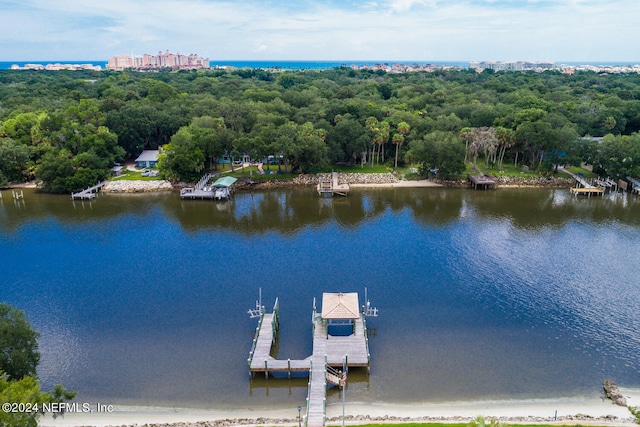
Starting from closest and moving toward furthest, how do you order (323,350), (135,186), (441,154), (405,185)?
(323,350) → (441,154) → (135,186) → (405,185)

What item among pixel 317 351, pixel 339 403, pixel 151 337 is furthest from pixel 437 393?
pixel 151 337

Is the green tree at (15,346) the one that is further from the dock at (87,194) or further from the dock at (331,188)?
the dock at (331,188)

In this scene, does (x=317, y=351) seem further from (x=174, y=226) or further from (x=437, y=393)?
(x=174, y=226)

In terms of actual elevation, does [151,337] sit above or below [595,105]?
below

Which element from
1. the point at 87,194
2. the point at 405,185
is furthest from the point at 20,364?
the point at 405,185

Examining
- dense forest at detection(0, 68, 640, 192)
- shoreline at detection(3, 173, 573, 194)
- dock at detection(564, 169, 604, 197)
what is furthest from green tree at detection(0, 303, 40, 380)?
dock at detection(564, 169, 604, 197)

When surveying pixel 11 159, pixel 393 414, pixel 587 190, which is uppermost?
pixel 11 159

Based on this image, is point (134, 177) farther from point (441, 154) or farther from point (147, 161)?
point (441, 154)

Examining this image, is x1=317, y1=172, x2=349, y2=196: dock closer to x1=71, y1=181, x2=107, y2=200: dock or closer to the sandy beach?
x1=71, y1=181, x2=107, y2=200: dock
